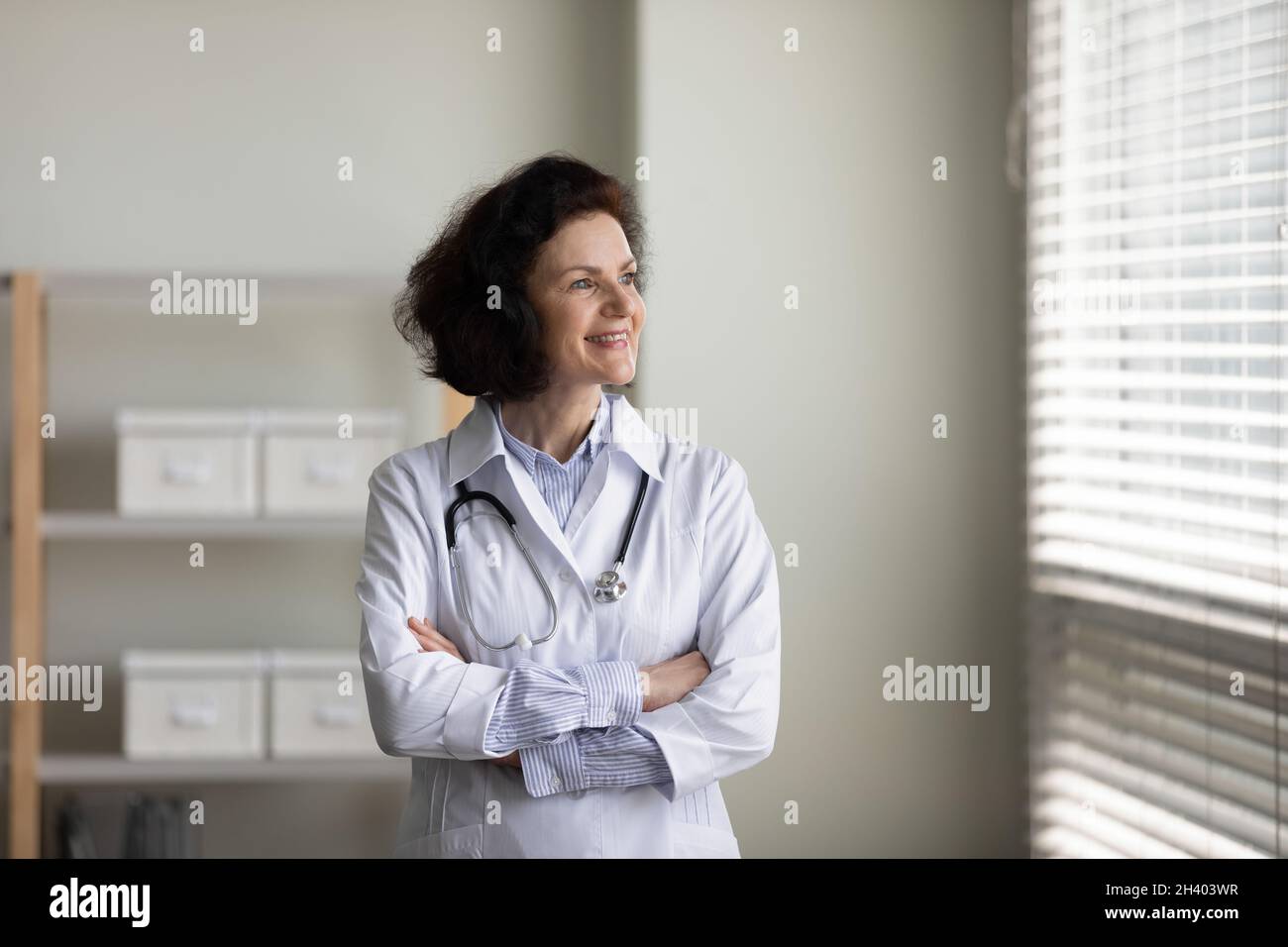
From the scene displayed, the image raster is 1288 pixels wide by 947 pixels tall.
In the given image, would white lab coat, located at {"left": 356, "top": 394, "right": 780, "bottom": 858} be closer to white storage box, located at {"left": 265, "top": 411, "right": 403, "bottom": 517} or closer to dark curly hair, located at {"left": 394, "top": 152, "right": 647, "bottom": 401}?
dark curly hair, located at {"left": 394, "top": 152, "right": 647, "bottom": 401}

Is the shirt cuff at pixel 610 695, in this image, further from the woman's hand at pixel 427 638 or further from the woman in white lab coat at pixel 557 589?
the woman's hand at pixel 427 638

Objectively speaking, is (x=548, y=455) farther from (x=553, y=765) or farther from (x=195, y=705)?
(x=195, y=705)

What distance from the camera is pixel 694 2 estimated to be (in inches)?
78.2

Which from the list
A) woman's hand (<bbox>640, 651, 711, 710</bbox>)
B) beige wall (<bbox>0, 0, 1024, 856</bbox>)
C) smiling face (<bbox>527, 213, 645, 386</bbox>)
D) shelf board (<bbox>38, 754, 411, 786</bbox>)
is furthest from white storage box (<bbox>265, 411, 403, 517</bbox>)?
woman's hand (<bbox>640, 651, 711, 710</bbox>)

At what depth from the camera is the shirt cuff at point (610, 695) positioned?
1.02m

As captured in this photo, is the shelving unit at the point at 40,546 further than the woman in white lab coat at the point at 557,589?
Yes

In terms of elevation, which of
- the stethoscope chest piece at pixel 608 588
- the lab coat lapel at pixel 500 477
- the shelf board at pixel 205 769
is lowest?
the shelf board at pixel 205 769

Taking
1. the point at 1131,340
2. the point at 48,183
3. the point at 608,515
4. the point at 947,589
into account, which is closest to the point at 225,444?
the point at 48,183

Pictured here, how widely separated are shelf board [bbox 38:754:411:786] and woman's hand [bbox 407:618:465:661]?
89 cm

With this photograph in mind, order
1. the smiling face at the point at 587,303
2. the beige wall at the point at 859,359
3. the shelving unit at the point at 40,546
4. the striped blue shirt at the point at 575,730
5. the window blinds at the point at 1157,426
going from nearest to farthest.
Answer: the striped blue shirt at the point at 575,730, the smiling face at the point at 587,303, the window blinds at the point at 1157,426, the shelving unit at the point at 40,546, the beige wall at the point at 859,359

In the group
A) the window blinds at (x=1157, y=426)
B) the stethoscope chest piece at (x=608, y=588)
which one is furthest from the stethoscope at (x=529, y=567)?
the window blinds at (x=1157, y=426)

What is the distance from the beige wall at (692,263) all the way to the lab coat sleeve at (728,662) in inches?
35.8

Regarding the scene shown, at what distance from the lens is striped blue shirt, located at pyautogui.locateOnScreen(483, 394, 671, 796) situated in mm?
1004

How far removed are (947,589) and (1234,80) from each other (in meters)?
→ 0.93
